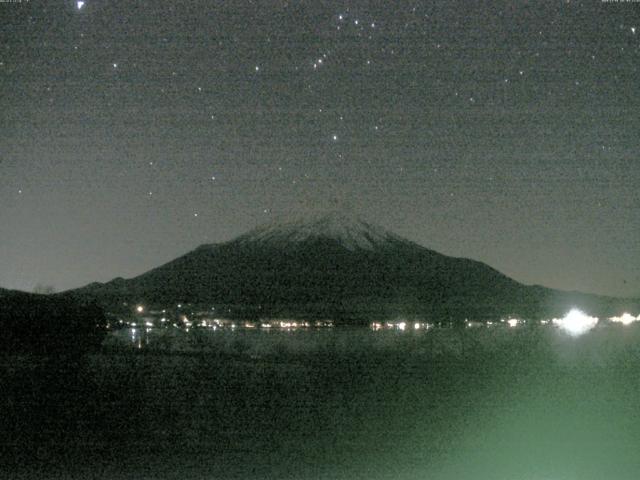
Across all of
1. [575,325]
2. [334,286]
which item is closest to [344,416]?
[575,325]

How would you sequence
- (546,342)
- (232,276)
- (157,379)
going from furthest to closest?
1. (232,276)
2. (546,342)
3. (157,379)

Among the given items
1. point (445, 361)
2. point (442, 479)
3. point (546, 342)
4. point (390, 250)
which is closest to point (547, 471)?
point (442, 479)

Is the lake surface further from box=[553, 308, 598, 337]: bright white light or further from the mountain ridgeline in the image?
the mountain ridgeline

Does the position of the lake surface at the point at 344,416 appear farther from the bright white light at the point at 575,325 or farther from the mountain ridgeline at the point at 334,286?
the mountain ridgeline at the point at 334,286

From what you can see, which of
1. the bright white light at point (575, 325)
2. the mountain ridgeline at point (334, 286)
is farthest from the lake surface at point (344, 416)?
the mountain ridgeline at point (334, 286)

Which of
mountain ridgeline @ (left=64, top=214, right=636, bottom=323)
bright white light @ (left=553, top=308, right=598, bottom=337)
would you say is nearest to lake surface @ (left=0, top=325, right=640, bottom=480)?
bright white light @ (left=553, top=308, right=598, bottom=337)

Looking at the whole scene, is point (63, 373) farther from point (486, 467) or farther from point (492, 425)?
point (486, 467)

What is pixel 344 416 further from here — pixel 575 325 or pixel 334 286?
pixel 334 286

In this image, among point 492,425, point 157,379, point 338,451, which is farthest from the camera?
point 157,379
